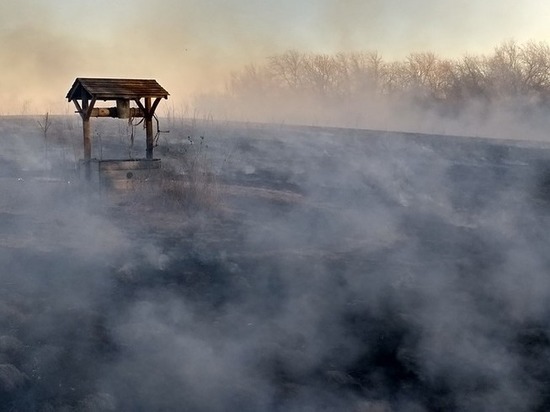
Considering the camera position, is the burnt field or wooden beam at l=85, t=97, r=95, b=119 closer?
the burnt field

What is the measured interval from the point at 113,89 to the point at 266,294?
430 centimetres

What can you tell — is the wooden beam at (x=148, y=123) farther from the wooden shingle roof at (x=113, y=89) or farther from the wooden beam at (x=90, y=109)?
the wooden beam at (x=90, y=109)

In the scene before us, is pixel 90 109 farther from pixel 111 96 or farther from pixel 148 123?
pixel 148 123

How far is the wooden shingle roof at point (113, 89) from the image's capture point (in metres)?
8.69

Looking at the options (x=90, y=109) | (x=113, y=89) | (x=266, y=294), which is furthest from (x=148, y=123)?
(x=266, y=294)

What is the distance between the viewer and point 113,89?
29.0 feet

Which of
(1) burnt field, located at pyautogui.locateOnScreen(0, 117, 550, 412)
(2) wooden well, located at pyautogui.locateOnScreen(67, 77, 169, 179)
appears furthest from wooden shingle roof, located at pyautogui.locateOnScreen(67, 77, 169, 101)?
(1) burnt field, located at pyautogui.locateOnScreen(0, 117, 550, 412)

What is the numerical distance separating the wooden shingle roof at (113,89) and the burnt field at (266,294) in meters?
1.38

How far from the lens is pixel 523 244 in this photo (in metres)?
8.87

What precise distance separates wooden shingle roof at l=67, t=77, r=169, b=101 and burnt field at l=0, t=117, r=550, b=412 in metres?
1.38

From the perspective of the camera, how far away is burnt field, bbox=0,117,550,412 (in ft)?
15.9

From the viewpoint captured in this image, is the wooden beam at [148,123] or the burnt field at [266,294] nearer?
the burnt field at [266,294]

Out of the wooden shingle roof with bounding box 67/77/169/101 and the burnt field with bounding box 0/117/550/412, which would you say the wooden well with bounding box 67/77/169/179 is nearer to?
the wooden shingle roof with bounding box 67/77/169/101

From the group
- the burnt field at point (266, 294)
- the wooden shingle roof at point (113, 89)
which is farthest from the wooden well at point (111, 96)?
the burnt field at point (266, 294)
